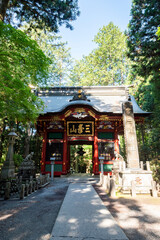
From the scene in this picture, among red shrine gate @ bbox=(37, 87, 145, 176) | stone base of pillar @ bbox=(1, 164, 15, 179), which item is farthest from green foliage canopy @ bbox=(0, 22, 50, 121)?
stone base of pillar @ bbox=(1, 164, 15, 179)

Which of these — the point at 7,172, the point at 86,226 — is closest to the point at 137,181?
the point at 86,226

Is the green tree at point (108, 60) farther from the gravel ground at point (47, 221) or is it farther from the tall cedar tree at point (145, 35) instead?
the gravel ground at point (47, 221)

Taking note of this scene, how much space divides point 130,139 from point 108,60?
21.0 m

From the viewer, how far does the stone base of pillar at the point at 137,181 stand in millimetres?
5328

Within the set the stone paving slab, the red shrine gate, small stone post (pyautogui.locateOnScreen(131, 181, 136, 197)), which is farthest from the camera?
the red shrine gate

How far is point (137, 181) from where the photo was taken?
551 centimetres

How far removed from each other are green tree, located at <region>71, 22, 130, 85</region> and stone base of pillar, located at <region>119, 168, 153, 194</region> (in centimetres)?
1961

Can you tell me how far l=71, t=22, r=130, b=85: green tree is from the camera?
23.0 meters

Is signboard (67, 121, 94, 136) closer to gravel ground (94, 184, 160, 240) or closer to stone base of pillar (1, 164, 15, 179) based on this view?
stone base of pillar (1, 164, 15, 179)

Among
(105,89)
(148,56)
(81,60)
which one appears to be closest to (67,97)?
(105,89)

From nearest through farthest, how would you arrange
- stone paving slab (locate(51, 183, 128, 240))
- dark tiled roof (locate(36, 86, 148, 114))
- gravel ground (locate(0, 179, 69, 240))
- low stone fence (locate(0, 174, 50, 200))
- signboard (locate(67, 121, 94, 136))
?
stone paving slab (locate(51, 183, 128, 240)) < gravel ground (locate(0, 179, 69, 240)) < low stone fence (locate(0, 174, 50, 200)) < signboard (locate(67, 121, 94, 136)) < dark tiled roof (locate(36, 86, 148, 114))

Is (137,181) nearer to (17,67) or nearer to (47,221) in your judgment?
(47,221)

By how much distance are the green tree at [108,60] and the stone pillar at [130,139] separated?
668 inches

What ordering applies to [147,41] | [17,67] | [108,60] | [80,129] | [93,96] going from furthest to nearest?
1. [108,60]
2. [93,96]
3. [80,129]
4. [147,41]
5. [17,67]
